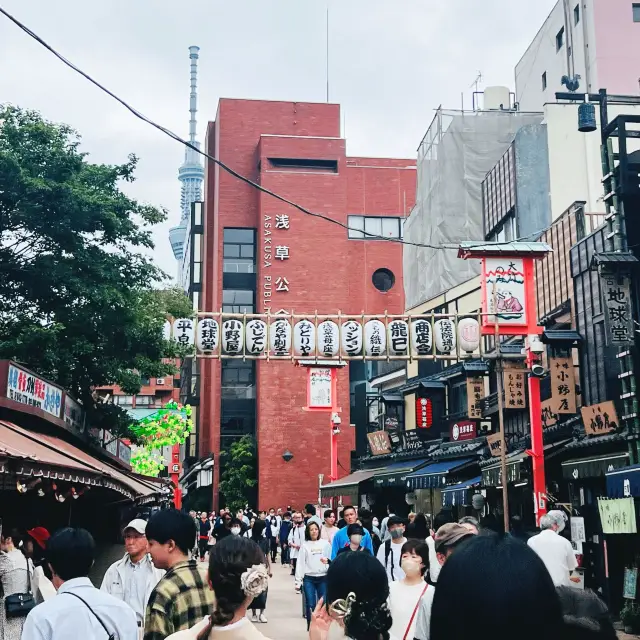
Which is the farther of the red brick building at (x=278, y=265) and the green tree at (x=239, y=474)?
the red brick building at (x=278, y=265)

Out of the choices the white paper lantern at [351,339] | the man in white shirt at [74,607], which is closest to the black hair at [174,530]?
the man in white shirt at [74,607]

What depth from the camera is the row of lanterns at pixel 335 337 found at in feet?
83.3

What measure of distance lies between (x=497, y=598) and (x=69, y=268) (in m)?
18.2

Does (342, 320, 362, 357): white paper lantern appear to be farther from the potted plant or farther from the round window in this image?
the round window

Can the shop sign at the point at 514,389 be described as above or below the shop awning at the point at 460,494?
above

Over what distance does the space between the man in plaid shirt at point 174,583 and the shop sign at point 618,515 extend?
422 inches

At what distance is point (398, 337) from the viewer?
2586 cm

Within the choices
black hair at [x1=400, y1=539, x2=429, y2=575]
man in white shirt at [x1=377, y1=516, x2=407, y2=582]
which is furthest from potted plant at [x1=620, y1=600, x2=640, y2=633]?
black hair at [x1=400, y1=539, x2=429, y2=575]

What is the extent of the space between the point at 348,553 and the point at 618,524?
11.6m

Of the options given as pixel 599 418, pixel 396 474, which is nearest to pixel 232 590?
pixel 599 418

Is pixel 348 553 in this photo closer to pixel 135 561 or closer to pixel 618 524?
pixel 135 561

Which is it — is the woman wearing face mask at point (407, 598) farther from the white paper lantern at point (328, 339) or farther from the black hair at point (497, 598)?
the white paper lantern at point (328, 339)

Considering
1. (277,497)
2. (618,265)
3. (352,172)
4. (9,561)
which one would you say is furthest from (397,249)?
(9,561)

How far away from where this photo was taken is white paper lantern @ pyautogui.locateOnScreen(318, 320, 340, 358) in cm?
2583
